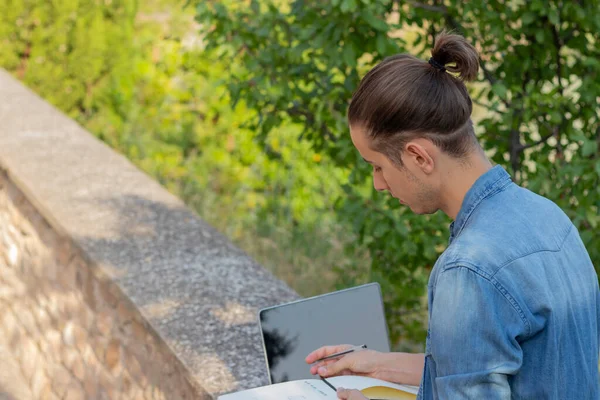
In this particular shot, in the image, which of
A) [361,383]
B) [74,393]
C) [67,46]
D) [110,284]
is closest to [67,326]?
[74,393]

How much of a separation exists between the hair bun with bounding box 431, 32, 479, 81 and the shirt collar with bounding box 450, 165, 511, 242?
204mm

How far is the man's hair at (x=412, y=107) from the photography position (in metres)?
1.38

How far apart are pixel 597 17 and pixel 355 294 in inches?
60.9

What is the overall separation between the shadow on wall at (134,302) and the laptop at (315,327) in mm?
374

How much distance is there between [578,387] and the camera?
4.43ft

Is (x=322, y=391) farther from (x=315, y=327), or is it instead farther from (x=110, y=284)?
(x=110, y=284)

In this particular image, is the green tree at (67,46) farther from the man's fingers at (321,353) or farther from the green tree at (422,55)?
the man's fingers at (321,353)

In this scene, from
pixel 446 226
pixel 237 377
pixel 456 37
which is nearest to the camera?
pixel 456 37

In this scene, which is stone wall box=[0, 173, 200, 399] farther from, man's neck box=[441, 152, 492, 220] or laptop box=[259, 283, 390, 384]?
man's neck box=[441, 152, 492, 220]

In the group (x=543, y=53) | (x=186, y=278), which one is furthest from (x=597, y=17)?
(x=186, y=278)

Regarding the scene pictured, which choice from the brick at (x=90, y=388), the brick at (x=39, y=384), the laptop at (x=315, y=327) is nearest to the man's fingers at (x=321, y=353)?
the laptop at (x=315, y=327)

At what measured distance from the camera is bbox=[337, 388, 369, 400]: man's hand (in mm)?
1596

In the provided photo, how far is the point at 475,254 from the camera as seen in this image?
1.26 meters

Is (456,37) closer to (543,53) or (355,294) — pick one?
(355,294)
